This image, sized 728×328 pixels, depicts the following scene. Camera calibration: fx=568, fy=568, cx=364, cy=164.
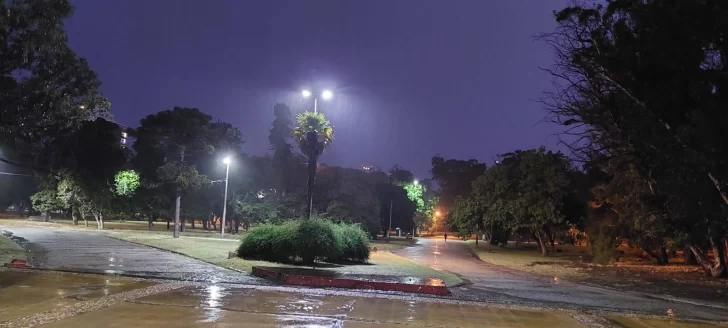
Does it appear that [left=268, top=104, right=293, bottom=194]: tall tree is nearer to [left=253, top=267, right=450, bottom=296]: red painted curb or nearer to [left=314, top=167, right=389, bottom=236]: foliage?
[left=314, top=167, right=389, bottom=236]: foliage

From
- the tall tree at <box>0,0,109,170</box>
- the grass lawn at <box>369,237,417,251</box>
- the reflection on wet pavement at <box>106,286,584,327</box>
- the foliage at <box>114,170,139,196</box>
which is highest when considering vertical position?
the tall tree at <box>0,0,109,170</box>

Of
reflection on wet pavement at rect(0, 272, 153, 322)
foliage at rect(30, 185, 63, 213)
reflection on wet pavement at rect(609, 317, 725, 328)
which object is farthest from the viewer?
foliage at rect(30, 185, 63, 213)

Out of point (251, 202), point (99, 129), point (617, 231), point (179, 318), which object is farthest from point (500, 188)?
point (99, 129)

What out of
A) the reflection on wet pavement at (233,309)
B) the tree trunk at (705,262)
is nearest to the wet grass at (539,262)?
the tree trunk at (705,262)

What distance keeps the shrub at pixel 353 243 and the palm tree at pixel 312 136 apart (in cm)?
1135

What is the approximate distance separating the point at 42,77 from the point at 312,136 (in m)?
16.3

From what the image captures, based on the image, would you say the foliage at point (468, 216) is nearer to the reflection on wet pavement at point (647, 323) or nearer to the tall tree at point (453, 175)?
the reflection on wet pavement at point (647, 323)

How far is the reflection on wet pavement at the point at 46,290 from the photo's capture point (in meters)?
8.81

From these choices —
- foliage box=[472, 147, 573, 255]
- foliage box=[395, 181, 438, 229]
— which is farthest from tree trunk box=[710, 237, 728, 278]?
foliage box=[395, 181, 438, 229]

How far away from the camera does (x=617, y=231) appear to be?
32.8 metres

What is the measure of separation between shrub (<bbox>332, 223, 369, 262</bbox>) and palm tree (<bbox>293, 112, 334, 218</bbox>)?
11346 mm

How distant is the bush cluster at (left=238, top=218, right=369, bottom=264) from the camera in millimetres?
20031

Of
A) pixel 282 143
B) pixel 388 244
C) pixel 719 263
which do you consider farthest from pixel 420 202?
pixel 719 263

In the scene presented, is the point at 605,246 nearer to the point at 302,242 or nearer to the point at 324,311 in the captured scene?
the point at 302,242
